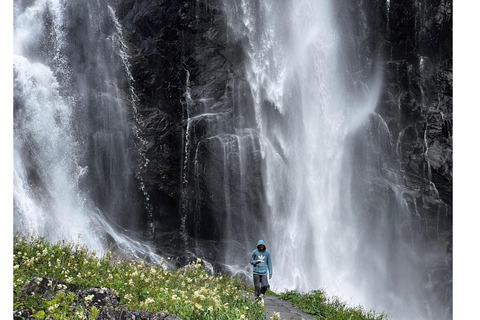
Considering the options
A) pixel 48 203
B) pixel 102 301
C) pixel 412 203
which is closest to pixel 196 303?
pixel 102 301

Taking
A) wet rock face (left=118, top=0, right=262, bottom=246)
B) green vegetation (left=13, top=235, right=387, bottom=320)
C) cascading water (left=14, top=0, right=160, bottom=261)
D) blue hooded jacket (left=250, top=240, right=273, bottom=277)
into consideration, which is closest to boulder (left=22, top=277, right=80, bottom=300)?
green vegetation (left=13, top=235, right=387, bottom=320)

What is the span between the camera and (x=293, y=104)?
19.5m

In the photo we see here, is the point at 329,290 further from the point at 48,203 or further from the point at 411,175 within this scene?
the point at 48,203

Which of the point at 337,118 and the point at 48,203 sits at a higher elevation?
the point at 337,118

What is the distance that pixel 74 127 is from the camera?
17797mm

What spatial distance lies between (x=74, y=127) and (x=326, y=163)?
1018cm

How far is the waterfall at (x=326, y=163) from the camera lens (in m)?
18.3

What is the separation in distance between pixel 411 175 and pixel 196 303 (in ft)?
54.6

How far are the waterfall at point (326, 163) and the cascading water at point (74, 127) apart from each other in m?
5.36

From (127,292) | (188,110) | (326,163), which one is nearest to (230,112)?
(188,110)

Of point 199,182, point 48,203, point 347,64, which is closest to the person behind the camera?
point 48,203

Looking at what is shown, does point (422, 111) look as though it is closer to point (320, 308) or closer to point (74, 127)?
point (320, 308)

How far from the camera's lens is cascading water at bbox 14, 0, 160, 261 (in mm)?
16688

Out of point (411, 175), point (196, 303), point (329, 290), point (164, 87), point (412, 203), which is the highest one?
point (164, 87)
